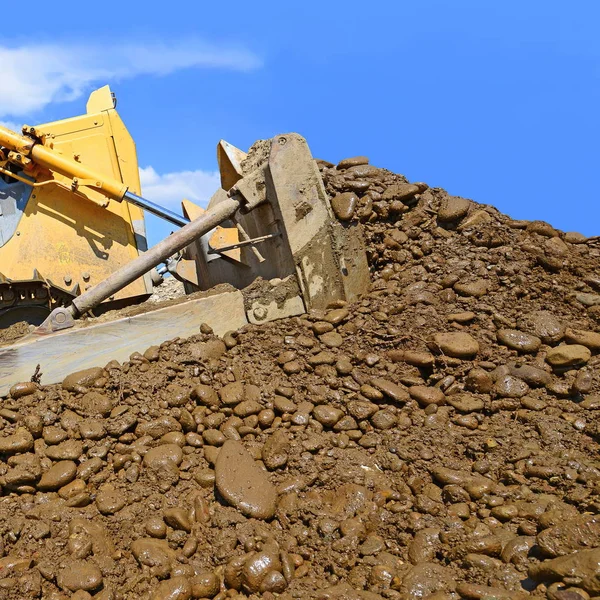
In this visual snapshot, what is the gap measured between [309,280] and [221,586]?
268 centimetres

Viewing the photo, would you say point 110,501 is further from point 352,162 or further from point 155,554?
point 352,162

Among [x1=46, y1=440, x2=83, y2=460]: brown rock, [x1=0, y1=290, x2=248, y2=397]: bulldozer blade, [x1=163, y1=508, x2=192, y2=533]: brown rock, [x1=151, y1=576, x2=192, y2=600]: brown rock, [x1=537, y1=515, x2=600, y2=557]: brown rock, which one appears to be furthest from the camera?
[x1=0, y1=290, x2=248, y2=397]: bulldozer blade

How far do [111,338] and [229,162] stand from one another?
2.11 meters

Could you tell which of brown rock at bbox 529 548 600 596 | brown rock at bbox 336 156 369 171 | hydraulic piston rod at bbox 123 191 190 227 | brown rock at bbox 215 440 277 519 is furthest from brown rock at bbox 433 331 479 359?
hydraulic piston rod at bbox 123 191 190 227

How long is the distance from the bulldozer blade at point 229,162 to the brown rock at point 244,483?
2.95 metres

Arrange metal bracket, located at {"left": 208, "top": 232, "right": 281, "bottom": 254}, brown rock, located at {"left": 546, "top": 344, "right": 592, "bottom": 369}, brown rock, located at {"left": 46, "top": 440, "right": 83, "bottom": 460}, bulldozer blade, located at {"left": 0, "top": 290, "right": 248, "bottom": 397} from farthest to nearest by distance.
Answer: metal bracket, located at {"left": 208, "top": 232, "right": 281, "bottom": 254}, bulldozer blade, located at {"left": 0, "top": 290, "right": 248, "bottom": 397}, brown rock, located at {"left": 546, "top": 344, "right": 592, "bottom": 369}, brown rock, located at {"left": 46, "top": 440, "right": 83, "bottom": 460}

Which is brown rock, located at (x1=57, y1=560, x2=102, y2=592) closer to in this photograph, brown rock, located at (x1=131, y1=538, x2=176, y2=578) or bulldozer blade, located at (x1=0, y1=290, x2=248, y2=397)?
brown rock, located at (x1=131, y1=538, x2=176, y2=578)

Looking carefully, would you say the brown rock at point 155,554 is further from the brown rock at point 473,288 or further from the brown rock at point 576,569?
the brown rock at point 473,288

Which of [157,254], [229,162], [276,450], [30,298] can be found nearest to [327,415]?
[276,450]

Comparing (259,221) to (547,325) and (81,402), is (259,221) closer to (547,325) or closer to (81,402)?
(81,402)

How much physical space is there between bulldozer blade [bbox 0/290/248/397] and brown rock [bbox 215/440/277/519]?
1.43 metres

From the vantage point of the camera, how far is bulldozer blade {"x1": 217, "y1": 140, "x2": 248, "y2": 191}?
5.87 m

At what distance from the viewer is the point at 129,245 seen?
7.33m

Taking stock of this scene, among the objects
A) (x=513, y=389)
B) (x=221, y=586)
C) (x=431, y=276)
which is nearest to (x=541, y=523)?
(x=513, y=389)
